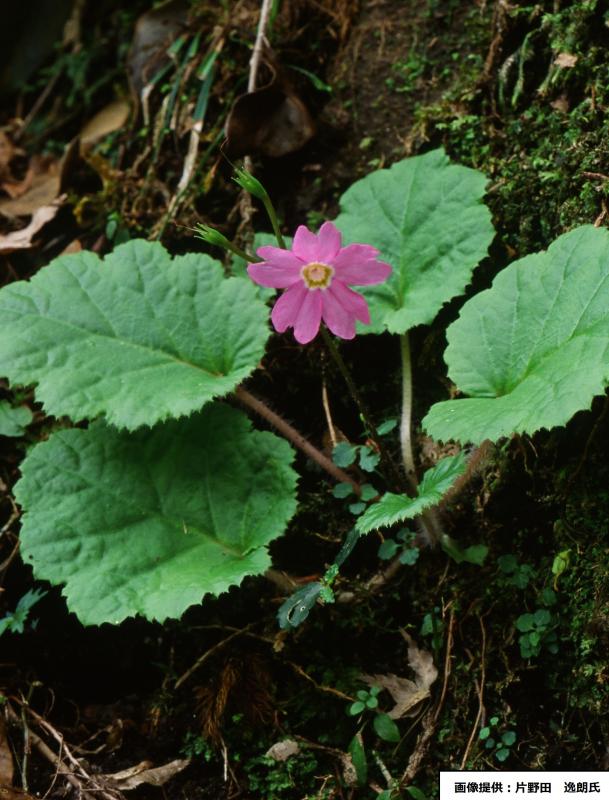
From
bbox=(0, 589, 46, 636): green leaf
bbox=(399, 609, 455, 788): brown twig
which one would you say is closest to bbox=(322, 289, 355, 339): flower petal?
bbox=(399, 609, 455, 788): brown twig

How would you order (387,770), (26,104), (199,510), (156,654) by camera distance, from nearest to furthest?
(387,770), (199,510), (156,654), (26,104)

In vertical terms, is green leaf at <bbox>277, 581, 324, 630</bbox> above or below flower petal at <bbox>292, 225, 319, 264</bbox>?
below

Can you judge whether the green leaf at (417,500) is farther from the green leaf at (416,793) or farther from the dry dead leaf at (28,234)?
the dry dead leaf at (28,234)

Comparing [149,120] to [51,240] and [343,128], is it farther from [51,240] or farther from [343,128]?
[343,128]

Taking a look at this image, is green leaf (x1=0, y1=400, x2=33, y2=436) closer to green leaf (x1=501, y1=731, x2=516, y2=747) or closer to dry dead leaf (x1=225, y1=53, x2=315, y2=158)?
dry dead leaf (x1=225, y1=53, x2=315, y2=158)

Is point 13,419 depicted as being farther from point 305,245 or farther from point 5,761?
point 305,245

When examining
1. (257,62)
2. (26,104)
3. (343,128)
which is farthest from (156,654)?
(26,104)

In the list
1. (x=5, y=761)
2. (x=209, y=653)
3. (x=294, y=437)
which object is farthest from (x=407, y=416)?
(x=5, y=761)
